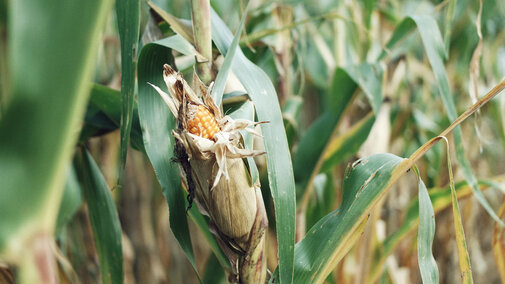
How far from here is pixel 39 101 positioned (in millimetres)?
151

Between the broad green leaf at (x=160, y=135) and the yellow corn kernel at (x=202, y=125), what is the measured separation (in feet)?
0.18

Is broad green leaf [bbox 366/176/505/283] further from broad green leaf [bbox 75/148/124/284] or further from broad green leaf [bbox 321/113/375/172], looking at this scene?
broad green leaf [bbox 75/148/124/284]

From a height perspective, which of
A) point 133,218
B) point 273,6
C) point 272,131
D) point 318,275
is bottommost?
point 133,218

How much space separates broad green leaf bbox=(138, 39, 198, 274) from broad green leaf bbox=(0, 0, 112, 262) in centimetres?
Result: 18

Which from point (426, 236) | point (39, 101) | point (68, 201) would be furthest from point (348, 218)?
point (68, 201)

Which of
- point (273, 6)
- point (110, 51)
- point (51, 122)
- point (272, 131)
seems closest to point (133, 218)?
point (110, 51)

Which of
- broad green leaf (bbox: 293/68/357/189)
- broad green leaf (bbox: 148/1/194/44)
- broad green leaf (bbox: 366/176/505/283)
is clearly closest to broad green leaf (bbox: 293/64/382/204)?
broad green leaf (bbox: 293/68/357/189)

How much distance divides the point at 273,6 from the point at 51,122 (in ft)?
1.99

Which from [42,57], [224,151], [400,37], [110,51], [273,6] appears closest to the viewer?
[42,57]

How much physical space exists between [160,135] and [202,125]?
0.25 feet

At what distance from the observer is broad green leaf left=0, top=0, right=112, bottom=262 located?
0.15 m

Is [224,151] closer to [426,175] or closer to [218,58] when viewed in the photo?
[218,58]

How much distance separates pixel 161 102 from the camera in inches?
14.7

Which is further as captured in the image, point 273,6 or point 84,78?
point 273,6
